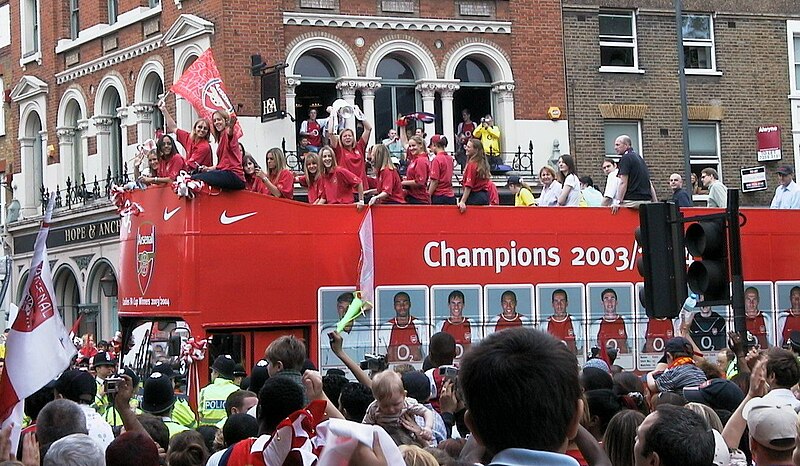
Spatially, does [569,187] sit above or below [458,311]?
above

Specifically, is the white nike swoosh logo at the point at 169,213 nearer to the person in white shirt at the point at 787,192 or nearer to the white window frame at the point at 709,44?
the person in white shirt at the point at 787,192

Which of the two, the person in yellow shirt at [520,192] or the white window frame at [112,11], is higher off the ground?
the white window frame at [112,11]

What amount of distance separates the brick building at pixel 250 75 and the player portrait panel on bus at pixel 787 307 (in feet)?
28.4

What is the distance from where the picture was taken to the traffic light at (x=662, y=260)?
9.99 m

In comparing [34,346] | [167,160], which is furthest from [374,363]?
[34,346]

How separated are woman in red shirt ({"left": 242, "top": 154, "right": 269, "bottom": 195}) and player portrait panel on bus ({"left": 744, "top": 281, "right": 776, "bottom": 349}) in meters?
6.71

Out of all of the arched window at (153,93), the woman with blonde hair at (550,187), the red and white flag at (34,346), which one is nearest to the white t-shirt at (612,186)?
the woman with blonde hair at (550,187)

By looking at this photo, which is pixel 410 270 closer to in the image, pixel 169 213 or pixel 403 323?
pixel 403 323

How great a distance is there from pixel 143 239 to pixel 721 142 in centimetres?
1607

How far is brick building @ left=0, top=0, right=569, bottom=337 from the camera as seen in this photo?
989 inches

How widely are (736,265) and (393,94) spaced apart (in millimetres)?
17070

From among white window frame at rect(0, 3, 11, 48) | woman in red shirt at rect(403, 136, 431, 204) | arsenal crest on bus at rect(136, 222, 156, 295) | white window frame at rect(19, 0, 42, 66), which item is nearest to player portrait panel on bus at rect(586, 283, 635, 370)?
woman in red shirt at rect(403, 136, 431, 204)

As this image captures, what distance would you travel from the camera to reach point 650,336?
17.8m

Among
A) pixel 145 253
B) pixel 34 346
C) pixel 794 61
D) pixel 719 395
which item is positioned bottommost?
pixel 719 395
